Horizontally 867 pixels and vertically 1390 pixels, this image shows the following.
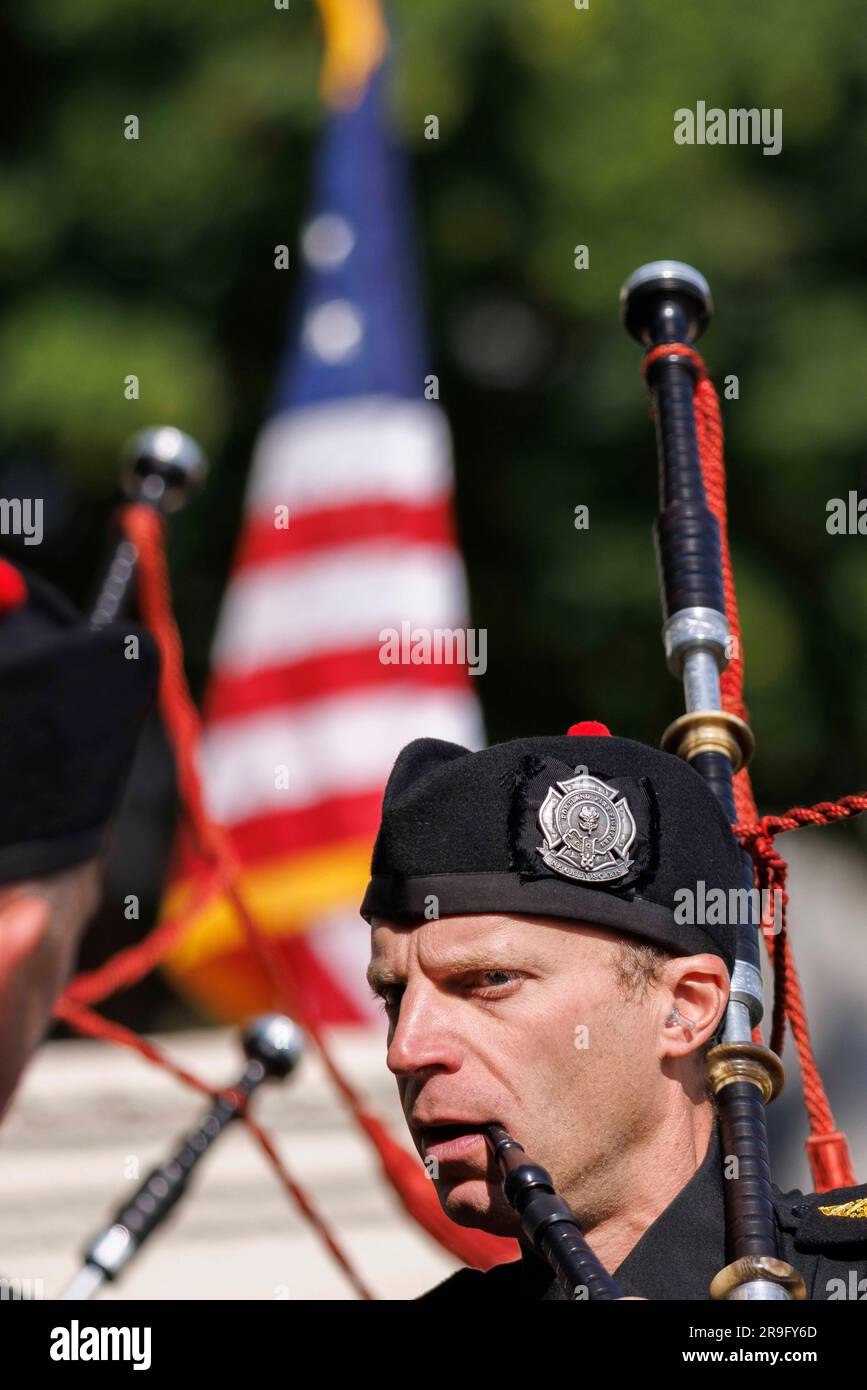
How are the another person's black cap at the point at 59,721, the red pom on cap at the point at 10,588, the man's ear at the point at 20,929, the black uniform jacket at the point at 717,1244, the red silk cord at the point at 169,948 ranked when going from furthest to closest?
1. the red silk cord at the point at 169,948
2. the red pom on cap at the point at 10,588
3. the another person's black cap at the point at 59,721
4. the man's ear at the point at 20,929
5. the black uniform jacket at the point at 717,1244

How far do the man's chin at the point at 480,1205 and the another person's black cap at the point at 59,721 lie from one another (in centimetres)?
77

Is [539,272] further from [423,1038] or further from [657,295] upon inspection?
[423,1038]

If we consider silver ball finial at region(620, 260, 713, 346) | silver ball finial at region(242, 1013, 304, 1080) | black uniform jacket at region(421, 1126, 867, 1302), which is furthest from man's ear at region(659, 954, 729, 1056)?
silver ball finial at region(242, 1013, 304, 1080)

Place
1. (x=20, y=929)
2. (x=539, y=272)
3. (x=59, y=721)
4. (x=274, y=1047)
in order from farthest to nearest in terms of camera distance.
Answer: (x=539, y=272) < (x=274, y=1047) < (x=59, y=721) < (x=20, y=929)

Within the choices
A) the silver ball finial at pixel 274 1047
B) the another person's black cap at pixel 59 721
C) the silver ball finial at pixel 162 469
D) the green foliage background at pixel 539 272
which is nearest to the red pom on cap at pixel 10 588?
the another person's black cap at pixel 59 721

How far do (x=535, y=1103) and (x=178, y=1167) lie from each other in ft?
4.41

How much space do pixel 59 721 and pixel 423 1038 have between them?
80cm

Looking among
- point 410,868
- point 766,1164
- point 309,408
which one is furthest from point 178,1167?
point 309,408

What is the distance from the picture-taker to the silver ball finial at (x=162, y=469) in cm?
417

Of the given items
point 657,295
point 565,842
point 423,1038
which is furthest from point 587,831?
point 657,295

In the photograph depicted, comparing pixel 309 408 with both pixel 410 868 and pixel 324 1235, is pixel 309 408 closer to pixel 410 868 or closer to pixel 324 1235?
pixel 324 1235

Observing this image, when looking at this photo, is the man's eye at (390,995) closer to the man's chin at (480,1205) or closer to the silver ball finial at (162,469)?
the man's chin at (480,1205)

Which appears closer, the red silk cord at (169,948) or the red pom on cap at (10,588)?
the red pom on cap at (10,588)

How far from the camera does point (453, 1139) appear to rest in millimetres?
2281
